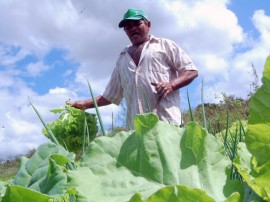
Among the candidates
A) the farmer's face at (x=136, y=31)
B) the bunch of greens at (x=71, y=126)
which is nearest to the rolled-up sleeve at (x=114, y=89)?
the farmer's face at (x=136, y=31)

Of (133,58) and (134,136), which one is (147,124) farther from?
(133,58)

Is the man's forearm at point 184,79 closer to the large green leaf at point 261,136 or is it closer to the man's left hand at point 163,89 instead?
the man's left hand at point 163,89

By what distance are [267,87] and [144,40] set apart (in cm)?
389

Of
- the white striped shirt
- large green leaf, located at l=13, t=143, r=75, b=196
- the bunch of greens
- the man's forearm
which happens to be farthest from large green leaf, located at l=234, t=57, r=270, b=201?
the white striped shirt

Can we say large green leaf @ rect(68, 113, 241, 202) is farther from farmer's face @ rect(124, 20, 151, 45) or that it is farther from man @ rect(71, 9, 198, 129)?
farmer's face @ rect(124, 20, 151, 45)

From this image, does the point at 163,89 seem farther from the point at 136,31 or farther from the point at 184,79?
the point at 136,31

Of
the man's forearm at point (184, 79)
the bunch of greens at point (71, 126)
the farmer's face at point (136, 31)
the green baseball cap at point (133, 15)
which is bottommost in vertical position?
the bunch of greens at point (71, 126)

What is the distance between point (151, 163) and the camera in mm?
342

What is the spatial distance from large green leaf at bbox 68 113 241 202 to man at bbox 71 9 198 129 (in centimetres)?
334

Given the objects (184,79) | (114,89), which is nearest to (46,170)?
(184,79)

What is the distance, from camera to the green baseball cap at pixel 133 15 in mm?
4137

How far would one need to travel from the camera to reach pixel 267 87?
298mm

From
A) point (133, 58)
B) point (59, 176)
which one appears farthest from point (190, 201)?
point (133, 58)

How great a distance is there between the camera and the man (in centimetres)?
379
